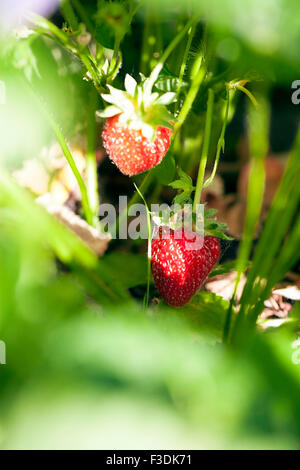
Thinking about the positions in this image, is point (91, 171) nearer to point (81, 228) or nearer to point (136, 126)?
point (81, 228)

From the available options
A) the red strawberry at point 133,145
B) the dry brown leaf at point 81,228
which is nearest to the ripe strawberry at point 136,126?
the red strawberry at point 133,145

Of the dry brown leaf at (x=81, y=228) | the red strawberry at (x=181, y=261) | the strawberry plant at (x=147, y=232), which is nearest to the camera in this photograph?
the strawberry plant at (x=147, y=232)

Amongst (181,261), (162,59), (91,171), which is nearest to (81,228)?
(91,171)

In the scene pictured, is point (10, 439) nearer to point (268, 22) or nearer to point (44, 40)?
point (268, 22)

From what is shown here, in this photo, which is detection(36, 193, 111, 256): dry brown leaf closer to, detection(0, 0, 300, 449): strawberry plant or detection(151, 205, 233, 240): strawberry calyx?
detection(0, 0, 300, 449): strawberry plant

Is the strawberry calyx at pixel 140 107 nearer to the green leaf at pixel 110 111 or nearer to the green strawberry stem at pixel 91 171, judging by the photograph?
the green leaf at pixel 110 111

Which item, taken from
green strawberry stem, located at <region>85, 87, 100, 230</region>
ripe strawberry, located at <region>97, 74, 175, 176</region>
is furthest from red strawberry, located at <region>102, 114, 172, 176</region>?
green strawberry stem, located at <region>85, 87, 100, 230</region>

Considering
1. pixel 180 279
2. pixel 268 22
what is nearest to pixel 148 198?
pixel 180 279
